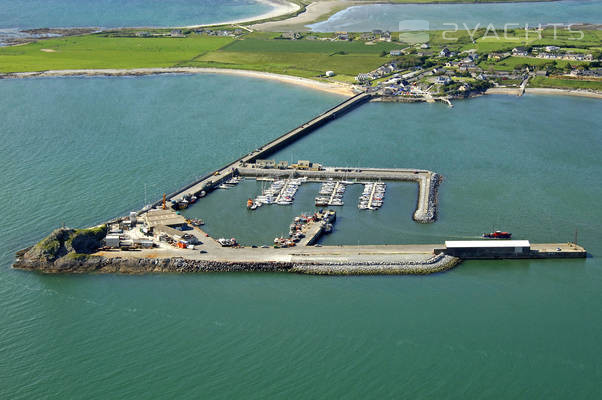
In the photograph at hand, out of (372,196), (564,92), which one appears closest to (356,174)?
(372,196)

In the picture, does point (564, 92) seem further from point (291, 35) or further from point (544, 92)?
point (291, 35)

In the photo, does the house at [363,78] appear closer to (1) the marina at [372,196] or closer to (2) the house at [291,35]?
(2) the house at [291,35]

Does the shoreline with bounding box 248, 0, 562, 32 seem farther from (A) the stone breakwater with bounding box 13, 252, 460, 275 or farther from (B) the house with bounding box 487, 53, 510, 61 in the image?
(A) the stone breakwater with bounding box 13, 252, 460, 275

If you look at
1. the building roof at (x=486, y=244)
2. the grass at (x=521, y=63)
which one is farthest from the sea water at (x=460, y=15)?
the building roof at (x=486, y=244)

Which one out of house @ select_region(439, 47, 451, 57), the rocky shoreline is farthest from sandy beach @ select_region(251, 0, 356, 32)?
the rocky shoreline

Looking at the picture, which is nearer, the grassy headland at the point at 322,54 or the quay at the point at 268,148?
the quay at the point at 268,148

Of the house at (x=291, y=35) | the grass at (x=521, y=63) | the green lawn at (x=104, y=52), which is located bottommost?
the grass at (x=521, y=63)
